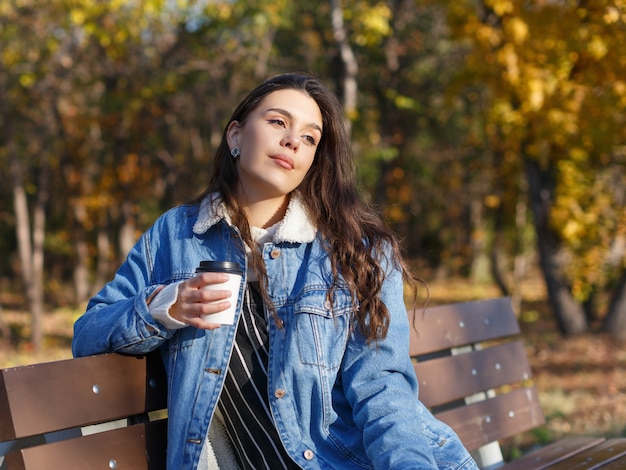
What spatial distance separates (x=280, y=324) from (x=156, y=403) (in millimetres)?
402

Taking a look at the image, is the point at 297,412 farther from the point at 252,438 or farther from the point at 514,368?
the point at 514,368

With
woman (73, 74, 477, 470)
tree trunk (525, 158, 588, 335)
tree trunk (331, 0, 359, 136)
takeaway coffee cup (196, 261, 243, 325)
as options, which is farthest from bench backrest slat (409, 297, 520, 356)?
tree trunk (525, 158, 588, 335)

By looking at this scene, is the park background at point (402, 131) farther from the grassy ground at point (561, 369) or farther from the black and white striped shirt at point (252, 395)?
the black and white striped shirt at point (252, 395)

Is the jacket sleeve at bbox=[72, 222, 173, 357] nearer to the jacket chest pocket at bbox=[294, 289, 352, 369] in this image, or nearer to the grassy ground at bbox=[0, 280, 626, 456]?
the jacket chest pocket at bbox=[294, 289, 352, 369]

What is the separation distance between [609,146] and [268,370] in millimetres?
6386

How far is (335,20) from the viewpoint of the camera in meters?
10.3

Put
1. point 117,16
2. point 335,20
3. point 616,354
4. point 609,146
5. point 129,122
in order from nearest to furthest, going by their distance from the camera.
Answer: point 609,146 < point 616,354 < point 335,20 < point 117,16 < point 129,122

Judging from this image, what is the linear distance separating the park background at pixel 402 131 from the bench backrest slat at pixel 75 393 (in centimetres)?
75

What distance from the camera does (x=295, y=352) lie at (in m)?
2.29

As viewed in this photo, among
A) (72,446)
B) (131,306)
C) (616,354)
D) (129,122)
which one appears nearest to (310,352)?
(131,306)

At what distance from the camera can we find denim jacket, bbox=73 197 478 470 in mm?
2219

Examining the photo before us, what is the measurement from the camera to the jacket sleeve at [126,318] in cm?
217

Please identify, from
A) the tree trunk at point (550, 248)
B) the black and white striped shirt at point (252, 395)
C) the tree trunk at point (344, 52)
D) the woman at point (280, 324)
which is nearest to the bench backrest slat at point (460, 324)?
the woman at point (280, 324)

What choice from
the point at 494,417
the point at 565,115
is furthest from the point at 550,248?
the point at 494,417
